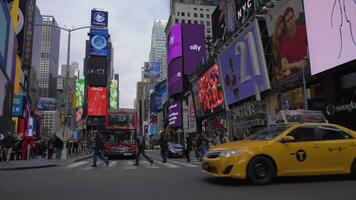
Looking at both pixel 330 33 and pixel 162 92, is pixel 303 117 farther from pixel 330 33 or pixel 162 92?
pixel 162 92

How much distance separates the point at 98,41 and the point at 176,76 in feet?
72.5

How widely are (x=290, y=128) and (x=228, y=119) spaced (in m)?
36.9

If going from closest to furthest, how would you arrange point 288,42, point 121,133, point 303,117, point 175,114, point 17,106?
point 303,117 < point 288,42 < point 121,133 < point 17,106 < point 175,114

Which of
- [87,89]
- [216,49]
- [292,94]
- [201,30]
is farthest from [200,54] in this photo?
[292,94]

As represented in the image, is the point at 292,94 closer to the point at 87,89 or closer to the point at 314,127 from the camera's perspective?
the point at 314,127

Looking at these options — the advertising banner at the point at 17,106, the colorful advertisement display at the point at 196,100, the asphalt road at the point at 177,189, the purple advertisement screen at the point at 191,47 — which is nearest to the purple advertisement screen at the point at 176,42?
the purple advertisement screen at the point at 191,47

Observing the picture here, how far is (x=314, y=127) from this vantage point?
1100 cm

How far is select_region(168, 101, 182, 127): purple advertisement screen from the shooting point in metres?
95.6

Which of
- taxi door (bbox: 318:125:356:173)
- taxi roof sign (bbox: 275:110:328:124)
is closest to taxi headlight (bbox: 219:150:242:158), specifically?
taxi door (bbox: 318:125:356:173)

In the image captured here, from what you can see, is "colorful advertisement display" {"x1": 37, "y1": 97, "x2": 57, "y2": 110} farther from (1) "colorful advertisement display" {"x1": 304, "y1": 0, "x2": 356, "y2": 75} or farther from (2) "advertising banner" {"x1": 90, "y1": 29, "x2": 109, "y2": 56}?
(1) "colorful advertisement display" {"x1": 304, "y1": 0, "x2": 356, "y2": 75}

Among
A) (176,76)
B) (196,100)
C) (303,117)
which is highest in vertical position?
(176,76)

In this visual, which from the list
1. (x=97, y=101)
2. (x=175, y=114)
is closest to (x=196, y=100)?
(x=175, y=114)

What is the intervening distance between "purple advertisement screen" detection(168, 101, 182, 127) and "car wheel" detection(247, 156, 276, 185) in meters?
84.7

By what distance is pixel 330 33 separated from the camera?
24.0m
